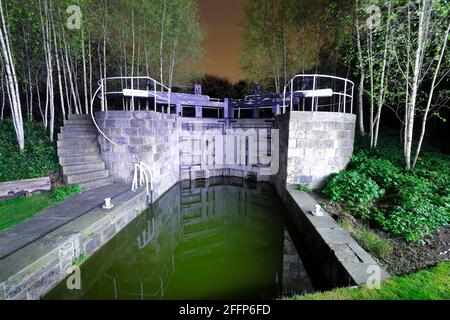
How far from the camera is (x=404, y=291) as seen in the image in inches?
74.2

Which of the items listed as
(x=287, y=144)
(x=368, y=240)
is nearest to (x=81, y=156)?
(x=287, y=144)

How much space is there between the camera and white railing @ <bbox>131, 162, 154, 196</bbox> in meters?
4.70

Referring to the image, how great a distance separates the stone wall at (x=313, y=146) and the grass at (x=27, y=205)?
4591mm

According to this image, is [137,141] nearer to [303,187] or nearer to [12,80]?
[12,80]

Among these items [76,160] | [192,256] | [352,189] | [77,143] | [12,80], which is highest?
[12,80]

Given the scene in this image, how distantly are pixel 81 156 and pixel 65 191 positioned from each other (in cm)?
109

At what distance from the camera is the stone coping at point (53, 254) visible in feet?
6.57

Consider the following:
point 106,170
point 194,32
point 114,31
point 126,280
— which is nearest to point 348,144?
point 126,280

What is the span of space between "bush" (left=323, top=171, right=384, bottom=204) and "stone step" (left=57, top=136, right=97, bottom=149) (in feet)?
18.1

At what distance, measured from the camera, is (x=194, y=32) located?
29.1 feet

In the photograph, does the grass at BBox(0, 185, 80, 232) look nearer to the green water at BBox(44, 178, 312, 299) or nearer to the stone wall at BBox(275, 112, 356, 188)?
the green water at BBox(44, 178, 312, 299)

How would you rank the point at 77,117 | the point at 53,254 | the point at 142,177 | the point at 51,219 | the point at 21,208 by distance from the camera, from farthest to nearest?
the point at 77,117
the point at 142,177
the point at 21,208
the point at 51,219
the point at 53,254

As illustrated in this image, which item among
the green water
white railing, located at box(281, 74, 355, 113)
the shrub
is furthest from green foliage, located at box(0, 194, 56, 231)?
the shrub

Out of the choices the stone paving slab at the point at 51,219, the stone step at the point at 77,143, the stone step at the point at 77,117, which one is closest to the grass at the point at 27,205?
the stone paving slab at the point at 51,219
